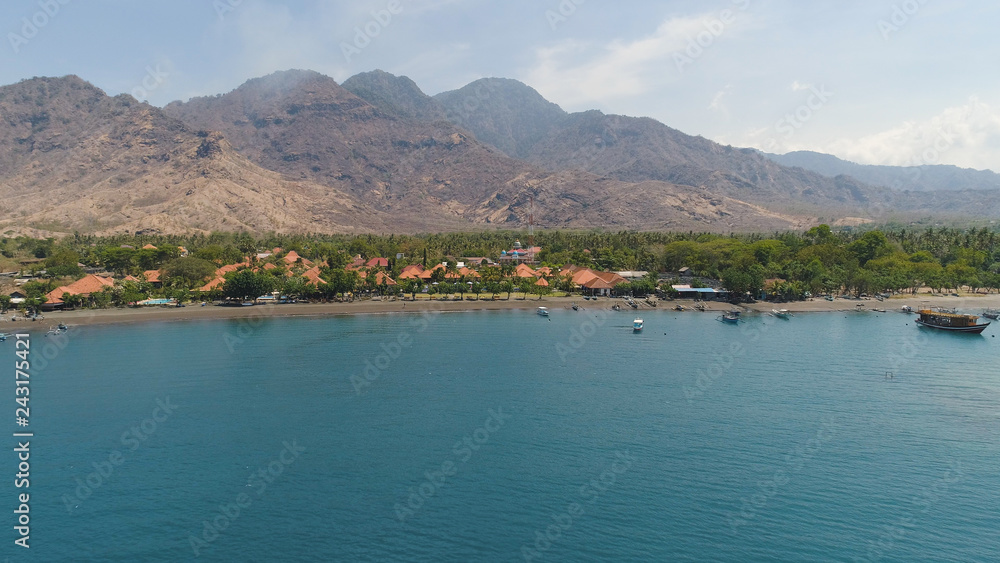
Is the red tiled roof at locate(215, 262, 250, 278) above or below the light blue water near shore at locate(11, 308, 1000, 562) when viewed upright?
above

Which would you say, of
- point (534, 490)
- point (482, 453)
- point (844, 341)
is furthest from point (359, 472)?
point (844, 341)

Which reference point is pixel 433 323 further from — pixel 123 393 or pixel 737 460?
pixel 737 460

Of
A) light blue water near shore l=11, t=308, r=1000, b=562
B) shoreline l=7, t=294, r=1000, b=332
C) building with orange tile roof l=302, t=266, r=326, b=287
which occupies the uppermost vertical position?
building with orange tile roof l=302, t=266, r=326, b=287

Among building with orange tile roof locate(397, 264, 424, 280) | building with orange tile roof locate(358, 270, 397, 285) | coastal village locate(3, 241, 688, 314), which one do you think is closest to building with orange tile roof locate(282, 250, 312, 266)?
coastal village locate(3, 241, 688, 314)

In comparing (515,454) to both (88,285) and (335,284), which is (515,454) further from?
(88,285)

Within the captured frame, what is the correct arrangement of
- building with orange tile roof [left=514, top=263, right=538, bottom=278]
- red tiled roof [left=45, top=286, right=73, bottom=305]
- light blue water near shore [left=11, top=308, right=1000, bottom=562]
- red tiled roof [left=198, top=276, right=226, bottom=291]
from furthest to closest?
building with orange tile roof [left=514, top=263, right=538, bottom=278]
red tiled roof [left=198, top=276, right=226, bottom=291]
red tiled roof [left=45, top=286, right=73, bottom=305]
light blue water near shore [left=11, top=308, right=1000, bottom=562]

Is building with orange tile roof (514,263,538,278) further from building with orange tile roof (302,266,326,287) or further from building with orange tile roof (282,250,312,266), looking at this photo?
building with orange tile roof (282,250,312,266)
